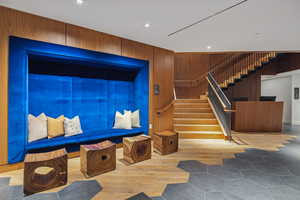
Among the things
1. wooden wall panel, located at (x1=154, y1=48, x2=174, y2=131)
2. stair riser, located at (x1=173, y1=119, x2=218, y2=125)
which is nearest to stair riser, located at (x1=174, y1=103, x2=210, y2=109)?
stair riser, located at (x1=173, y1=119, x2=218, y2=125)

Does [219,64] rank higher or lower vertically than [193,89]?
higher

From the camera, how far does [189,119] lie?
18.0 feet

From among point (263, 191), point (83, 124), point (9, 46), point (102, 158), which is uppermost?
point (9, 46)

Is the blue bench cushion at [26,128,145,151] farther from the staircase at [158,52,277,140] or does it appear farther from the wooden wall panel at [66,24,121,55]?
the wooden wall panel at [66,24,121,55]

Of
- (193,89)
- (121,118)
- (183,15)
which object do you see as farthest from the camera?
(193,89)

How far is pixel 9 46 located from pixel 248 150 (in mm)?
5095

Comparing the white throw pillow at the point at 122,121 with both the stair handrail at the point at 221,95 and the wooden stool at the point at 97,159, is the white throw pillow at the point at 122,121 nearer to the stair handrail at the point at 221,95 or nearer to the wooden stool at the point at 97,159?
the wooden stool at the point at 97,159

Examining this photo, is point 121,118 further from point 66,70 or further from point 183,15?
point 183,15

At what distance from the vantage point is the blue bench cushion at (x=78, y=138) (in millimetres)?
2730

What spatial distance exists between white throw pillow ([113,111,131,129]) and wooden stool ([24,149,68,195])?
173 cm

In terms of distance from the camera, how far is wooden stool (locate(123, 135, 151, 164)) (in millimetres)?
3004

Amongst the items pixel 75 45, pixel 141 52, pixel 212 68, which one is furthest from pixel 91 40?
pixel 212 68

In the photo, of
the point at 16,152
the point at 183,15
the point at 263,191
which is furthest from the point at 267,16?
the point at 16,152

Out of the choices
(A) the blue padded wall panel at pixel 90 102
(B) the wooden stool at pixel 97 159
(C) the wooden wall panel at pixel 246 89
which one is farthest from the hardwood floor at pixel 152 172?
(C) the wooden wall panel at pixel 246 89
